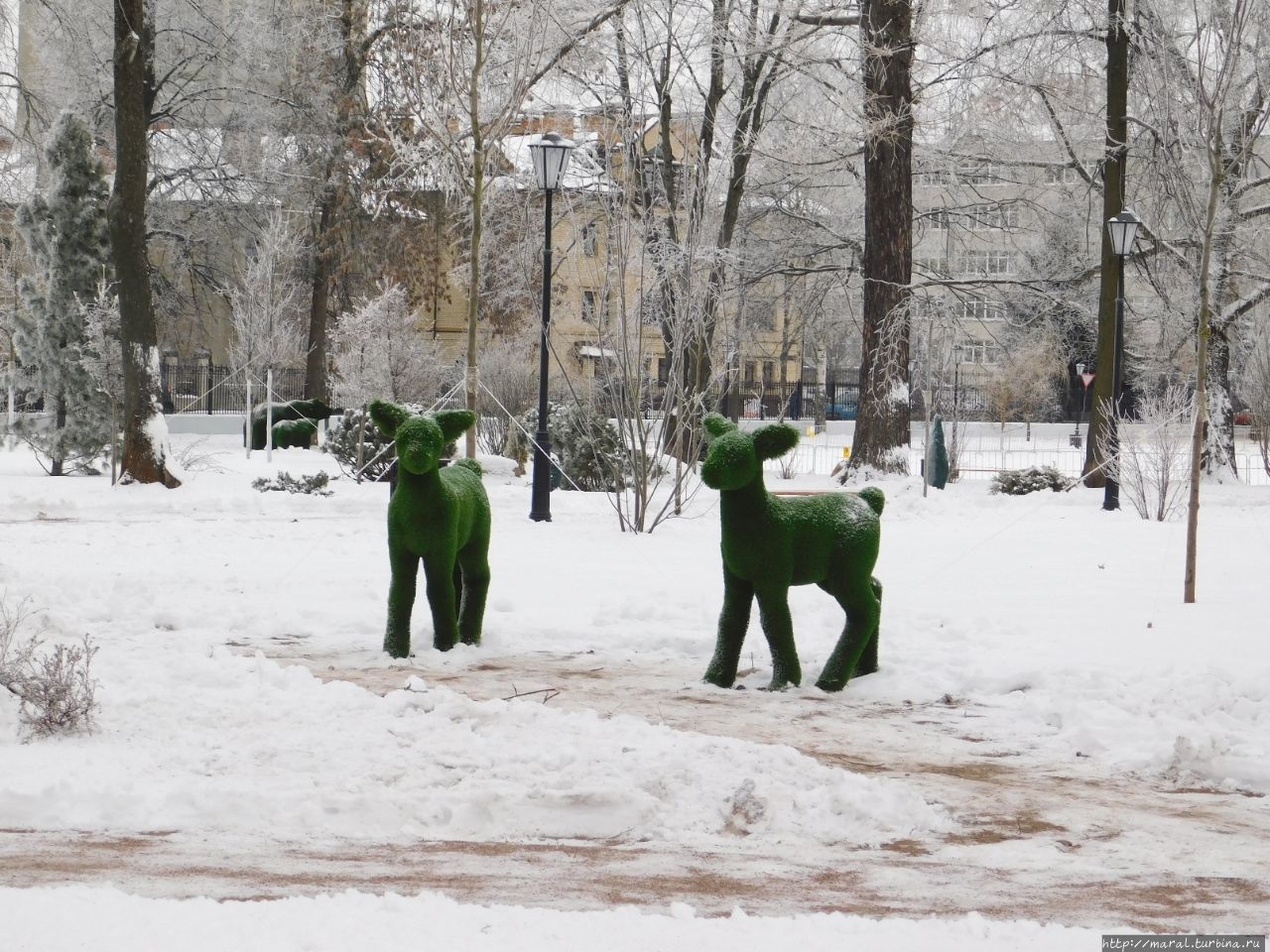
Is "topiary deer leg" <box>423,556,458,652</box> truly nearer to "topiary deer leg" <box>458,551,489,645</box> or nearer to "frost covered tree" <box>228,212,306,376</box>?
"topiary deer leg" <box>458,551,489,645</box>

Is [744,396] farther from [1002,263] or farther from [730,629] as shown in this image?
[730,629]

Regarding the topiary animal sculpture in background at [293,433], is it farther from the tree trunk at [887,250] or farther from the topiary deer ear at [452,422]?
the topiary deer ear at [452,422]

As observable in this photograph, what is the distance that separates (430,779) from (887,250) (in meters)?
15.4

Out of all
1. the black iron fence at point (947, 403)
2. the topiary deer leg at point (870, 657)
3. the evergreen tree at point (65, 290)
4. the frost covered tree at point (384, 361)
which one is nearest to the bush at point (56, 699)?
the topiary deer leg at point (870, 657)

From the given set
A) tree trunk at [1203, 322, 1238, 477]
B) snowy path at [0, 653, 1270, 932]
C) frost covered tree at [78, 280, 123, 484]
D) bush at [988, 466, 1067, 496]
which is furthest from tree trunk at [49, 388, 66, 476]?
snowy path at [0, 653, 1270, 932]

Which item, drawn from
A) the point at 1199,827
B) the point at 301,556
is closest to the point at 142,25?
the point at 301,556

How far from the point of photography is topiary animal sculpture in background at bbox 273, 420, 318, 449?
30.2 m

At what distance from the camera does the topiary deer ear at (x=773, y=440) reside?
6.85m

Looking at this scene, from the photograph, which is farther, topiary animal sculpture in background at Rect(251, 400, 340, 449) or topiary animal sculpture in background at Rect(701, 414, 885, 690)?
topiary animal sculpture in background at Rect(251, 400, 340, 449)

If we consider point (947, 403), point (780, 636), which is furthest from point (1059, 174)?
point (947, 403)

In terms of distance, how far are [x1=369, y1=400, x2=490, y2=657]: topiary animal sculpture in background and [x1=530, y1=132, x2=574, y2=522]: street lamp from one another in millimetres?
6842

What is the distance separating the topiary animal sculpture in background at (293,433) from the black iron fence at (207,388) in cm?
983

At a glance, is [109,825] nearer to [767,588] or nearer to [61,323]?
[767,588]

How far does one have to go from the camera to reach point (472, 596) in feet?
26.8
